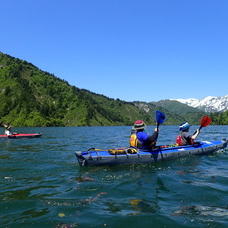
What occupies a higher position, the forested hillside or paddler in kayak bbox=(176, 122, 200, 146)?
the forested hillside

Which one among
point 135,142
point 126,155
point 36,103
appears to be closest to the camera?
point 126,155

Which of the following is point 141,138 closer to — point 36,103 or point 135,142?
point 135,142

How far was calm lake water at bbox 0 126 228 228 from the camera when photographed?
19.7 feet

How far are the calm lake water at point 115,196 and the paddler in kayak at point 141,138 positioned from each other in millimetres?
1201

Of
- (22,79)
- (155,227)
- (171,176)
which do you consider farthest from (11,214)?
(22,79)

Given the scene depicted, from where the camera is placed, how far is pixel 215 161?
50.0 ft

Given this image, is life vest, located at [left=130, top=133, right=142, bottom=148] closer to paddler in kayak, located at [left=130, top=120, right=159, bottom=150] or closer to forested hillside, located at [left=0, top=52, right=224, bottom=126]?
paddler in kayak, located at [left=130, top=120, right=159, bottom=150]

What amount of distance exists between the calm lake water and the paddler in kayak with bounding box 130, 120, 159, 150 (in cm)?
120

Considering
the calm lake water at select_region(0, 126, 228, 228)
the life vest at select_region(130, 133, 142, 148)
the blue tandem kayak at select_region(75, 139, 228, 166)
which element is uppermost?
the life vest at select_region(130, 133, 142, 148)

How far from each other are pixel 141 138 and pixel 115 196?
5.89 metres

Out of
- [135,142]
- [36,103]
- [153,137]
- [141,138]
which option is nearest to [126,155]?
[135,142]

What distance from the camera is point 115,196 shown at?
8047mm

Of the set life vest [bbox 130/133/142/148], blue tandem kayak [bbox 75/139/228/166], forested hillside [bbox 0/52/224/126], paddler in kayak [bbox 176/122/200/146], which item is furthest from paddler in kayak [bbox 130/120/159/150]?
forested hillside [bbox 0/52/224/126]

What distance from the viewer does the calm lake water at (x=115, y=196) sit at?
6.00m
